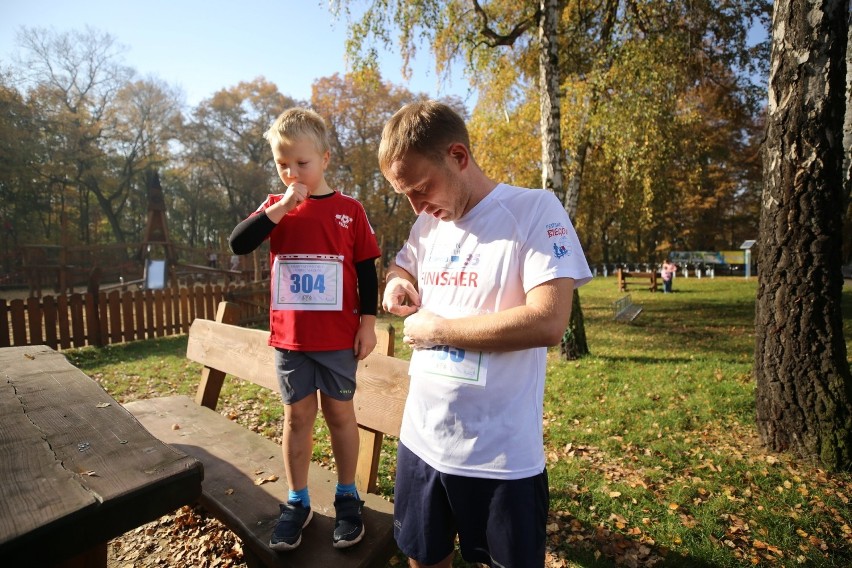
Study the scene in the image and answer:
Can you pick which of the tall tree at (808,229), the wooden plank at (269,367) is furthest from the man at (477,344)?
the tall tree at (808,229)

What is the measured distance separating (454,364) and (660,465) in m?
3.29

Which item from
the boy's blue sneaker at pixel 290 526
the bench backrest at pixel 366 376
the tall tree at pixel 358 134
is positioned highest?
the tall tree at pixel 358 134

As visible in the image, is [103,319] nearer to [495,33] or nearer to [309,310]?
[309,310]

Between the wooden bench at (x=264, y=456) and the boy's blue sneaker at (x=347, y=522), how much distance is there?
0.04 metres

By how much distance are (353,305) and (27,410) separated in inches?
55.3

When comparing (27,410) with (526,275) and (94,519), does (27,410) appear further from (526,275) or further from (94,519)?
(526,275)

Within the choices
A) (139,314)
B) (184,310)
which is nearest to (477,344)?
(139,314)

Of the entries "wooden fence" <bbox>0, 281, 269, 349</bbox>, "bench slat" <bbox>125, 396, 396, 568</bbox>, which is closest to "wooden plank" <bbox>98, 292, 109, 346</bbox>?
"wooden fence" <bbox>0, 281, 269, 349</bbox>

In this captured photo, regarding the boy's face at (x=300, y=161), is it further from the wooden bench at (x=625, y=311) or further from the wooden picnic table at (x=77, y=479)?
the wooden bench at (x=625, y=311)

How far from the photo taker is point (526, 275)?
1.35 meters

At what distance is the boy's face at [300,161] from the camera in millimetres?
1939

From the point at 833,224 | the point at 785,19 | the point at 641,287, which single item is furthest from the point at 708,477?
the point at 641,287

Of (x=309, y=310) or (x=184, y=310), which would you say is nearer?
(x=309, y=310)

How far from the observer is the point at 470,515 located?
1452 millimetres
